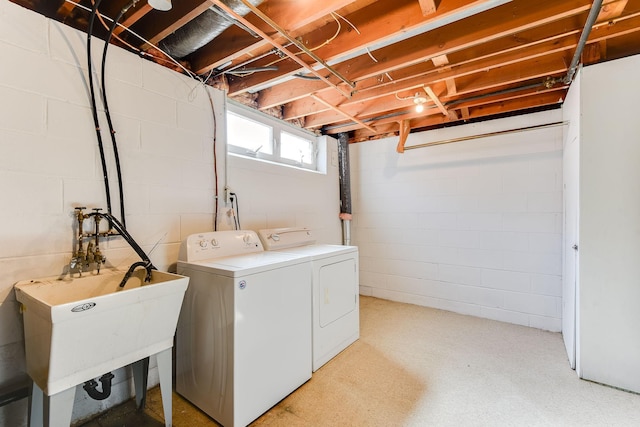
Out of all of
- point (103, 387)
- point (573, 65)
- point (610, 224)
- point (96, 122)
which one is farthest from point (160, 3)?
point (610, 224)

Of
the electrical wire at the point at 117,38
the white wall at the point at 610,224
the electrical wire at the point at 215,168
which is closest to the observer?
the electrical wire at the point at 117,38

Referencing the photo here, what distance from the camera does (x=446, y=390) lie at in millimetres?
1881

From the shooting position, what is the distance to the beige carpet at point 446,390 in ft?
5.34

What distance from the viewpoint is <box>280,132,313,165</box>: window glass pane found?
323 centimetres

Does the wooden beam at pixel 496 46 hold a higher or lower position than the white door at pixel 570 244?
higher

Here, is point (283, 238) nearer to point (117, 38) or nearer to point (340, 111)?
point (340, 111)

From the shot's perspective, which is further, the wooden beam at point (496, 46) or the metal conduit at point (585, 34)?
the wooden beam at point (496, 46)

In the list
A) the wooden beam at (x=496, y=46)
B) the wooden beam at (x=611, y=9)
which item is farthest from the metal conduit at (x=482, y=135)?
the wooden beam at (x=611, y=9)

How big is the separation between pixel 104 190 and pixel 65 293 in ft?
1.86

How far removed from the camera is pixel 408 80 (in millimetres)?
2361

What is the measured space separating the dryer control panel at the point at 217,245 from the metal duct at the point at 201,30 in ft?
3.91

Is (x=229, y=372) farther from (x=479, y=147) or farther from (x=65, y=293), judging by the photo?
(x=479, y=147)

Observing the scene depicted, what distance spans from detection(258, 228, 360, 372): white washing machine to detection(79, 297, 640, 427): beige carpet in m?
0.12

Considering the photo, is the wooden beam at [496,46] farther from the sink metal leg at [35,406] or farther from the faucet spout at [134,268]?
the sink metal leg at [35,406]
